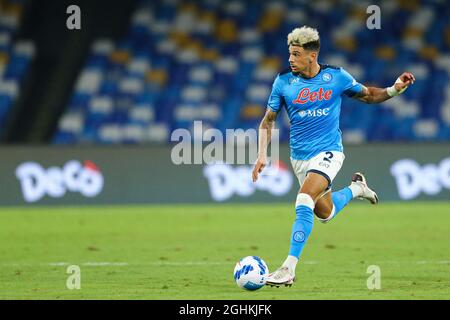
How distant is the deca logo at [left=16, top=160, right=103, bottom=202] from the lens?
1694cm

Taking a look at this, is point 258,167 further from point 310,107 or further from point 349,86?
point 349,86

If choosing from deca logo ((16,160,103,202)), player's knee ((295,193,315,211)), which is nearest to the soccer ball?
player's knee ((295,193,315,211))

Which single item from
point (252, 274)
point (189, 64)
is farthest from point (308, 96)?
point (189, 64)

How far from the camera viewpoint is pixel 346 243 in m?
12.4

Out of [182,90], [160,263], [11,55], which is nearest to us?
[160,263]

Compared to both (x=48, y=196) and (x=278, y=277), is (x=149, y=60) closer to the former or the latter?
(x=48, y=196)

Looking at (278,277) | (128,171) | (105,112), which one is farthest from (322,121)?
(105,112)

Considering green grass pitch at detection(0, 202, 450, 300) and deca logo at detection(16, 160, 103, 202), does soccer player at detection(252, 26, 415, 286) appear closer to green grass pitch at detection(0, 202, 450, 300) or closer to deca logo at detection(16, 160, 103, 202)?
green grass pitch at detection(0, 202, 450, 300)

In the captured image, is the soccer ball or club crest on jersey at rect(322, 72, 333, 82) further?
club crest on jersey at rect(322, 72, 333, 82)

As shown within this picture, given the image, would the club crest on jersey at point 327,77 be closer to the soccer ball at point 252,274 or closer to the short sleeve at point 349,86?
the short sleeve at point 349,86

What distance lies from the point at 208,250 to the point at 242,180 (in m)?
5.64

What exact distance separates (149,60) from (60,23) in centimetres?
219

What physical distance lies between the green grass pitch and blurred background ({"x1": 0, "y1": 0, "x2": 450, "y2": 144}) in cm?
299

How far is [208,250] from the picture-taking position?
1175 cm
